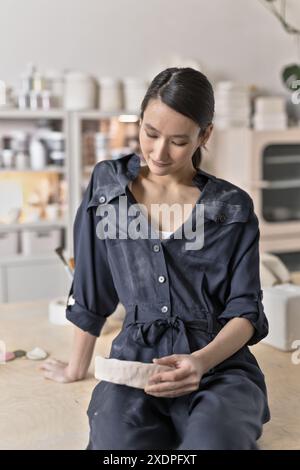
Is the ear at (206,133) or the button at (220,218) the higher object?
the ear at (206,133)

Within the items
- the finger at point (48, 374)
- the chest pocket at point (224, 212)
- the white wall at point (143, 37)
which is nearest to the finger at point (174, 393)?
the chest pocket at point (224, 212)

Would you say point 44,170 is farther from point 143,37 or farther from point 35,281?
point 143,37

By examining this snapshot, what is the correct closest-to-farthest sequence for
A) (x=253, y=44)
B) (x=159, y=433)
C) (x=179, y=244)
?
(x=159, y=433) → (x=179, y=244) → (x=253, y=44)

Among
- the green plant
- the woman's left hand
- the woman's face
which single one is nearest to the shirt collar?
the woman's face

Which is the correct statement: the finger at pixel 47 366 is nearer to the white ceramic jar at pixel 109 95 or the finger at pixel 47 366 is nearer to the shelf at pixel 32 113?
the shelf at pixel 32 113

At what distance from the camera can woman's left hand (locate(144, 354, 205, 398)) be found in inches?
38.2

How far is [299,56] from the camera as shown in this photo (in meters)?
4.31

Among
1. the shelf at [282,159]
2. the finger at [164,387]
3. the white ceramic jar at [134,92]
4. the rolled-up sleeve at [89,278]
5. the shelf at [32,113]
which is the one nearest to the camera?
the finger at [164,387]

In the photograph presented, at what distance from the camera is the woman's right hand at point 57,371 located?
135 centimetres

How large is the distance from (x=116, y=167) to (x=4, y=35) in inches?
101

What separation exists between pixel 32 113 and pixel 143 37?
0.91 meters

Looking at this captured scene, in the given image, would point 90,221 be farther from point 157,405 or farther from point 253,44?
point 253,44

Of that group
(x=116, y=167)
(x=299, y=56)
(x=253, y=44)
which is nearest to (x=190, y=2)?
(x=253, y=44)

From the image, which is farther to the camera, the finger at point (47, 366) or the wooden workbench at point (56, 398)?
the finger at point (47, 366)
